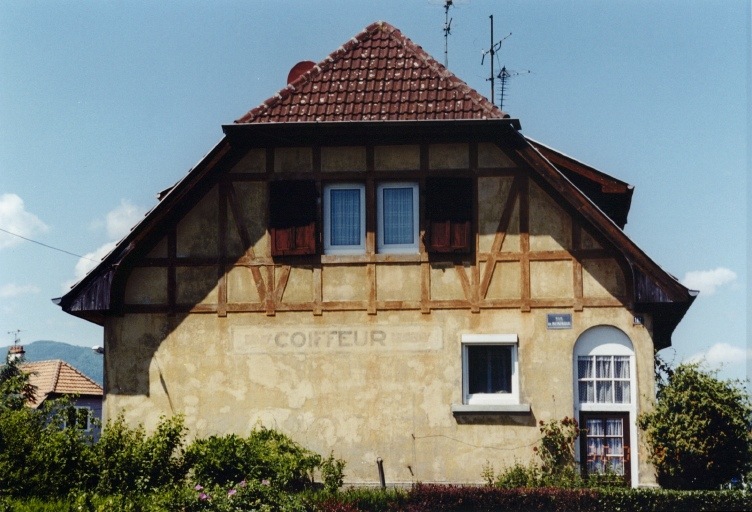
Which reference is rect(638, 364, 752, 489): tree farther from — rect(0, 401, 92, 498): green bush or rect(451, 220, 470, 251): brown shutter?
rect(0, 401, 92, 498): green bush

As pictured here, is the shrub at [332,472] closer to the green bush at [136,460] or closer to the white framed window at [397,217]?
the green bush at [136,460]

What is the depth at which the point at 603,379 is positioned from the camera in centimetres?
2030

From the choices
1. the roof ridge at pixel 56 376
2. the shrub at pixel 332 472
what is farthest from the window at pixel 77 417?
the roof ridge at pixel 56 376

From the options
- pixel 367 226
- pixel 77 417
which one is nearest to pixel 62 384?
pixel 77 417

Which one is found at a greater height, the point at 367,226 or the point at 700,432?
the point at 367,226

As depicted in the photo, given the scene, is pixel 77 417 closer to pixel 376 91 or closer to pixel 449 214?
pixel 449 214

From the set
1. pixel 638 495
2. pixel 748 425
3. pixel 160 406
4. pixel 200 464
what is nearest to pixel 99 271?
pixel 160 406

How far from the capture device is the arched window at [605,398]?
2012 cm

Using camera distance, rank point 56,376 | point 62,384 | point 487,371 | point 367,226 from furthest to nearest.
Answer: point 56,376 → point 62,384 → point 367,226 → point 487,371

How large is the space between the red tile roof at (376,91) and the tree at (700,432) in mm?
6238

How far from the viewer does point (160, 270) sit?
2105 centimetres

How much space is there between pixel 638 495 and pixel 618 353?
9.94 feet

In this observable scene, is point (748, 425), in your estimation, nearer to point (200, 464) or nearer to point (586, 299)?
point (586, 299)

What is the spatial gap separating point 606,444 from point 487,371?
8.71 ft
